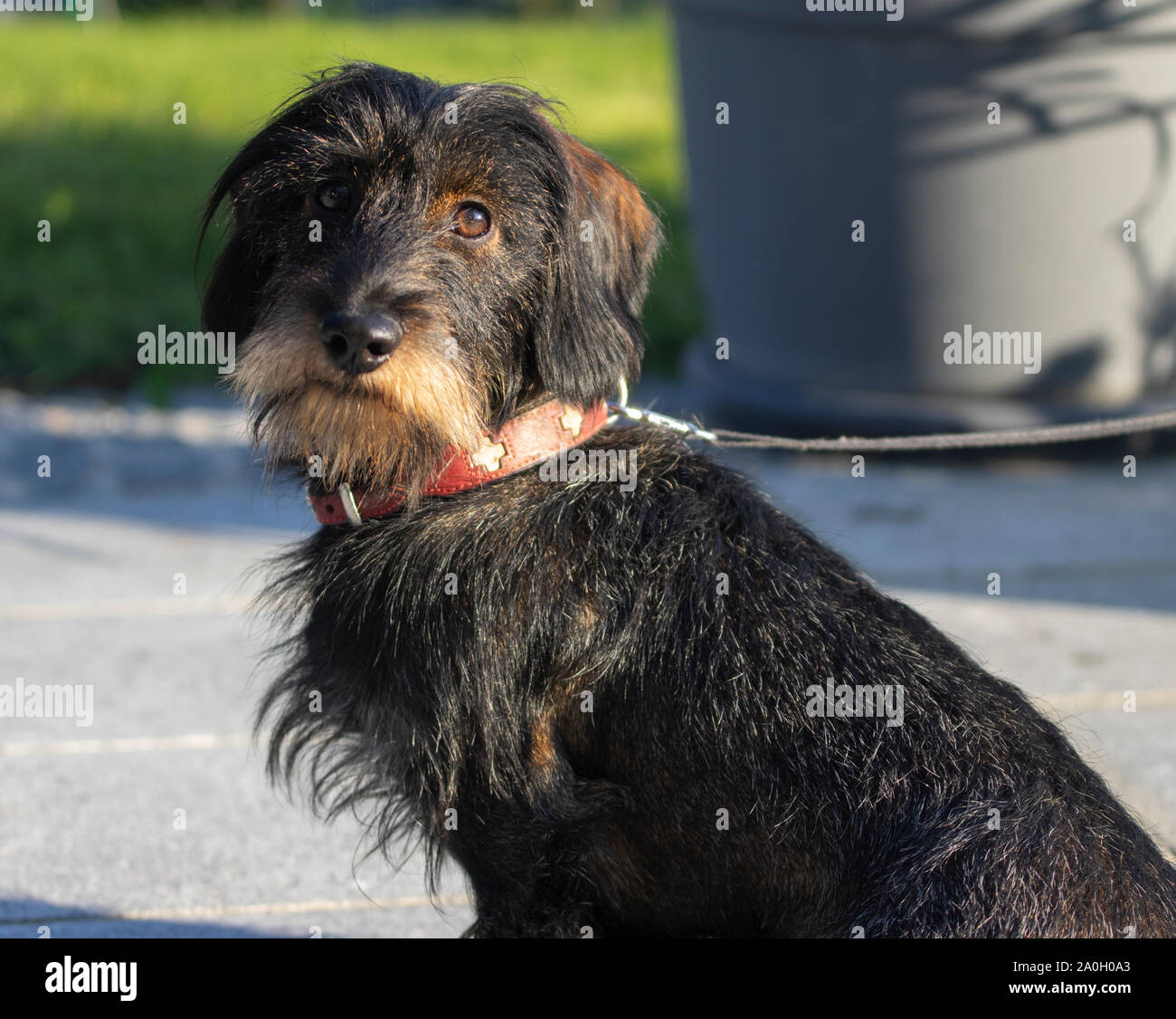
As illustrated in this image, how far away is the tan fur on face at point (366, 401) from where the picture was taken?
2504 mm

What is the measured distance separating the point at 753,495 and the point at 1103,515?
149 inches

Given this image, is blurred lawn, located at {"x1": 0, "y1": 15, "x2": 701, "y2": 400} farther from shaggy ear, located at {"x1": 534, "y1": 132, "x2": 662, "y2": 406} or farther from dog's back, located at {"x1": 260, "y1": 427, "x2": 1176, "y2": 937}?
dog's back, located at {"x1": 260, "y1": 427, "x2": 1176, "y2": 937}

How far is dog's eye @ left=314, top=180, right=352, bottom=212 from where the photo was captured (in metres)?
2.66

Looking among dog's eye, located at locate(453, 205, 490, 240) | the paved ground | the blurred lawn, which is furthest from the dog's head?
the blurred lawn

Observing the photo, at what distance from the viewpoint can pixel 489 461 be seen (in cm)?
269

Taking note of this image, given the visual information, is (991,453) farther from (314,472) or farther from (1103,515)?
(314,472)

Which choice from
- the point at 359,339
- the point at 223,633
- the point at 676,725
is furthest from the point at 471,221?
the point at 223,633

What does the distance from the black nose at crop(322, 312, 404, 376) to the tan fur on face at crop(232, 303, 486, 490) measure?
0.06 feet

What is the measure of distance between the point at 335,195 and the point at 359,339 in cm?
40

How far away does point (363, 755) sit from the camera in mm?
2768

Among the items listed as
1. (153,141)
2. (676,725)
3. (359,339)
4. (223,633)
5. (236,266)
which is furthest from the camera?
(153,141)

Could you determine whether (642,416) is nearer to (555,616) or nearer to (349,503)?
(555,616)

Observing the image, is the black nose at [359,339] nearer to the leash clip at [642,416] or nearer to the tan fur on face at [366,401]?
the tan fur on face at [366,401]

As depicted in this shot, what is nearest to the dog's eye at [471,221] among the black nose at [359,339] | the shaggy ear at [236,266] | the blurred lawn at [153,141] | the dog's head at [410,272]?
the dog's head at [410,272]
